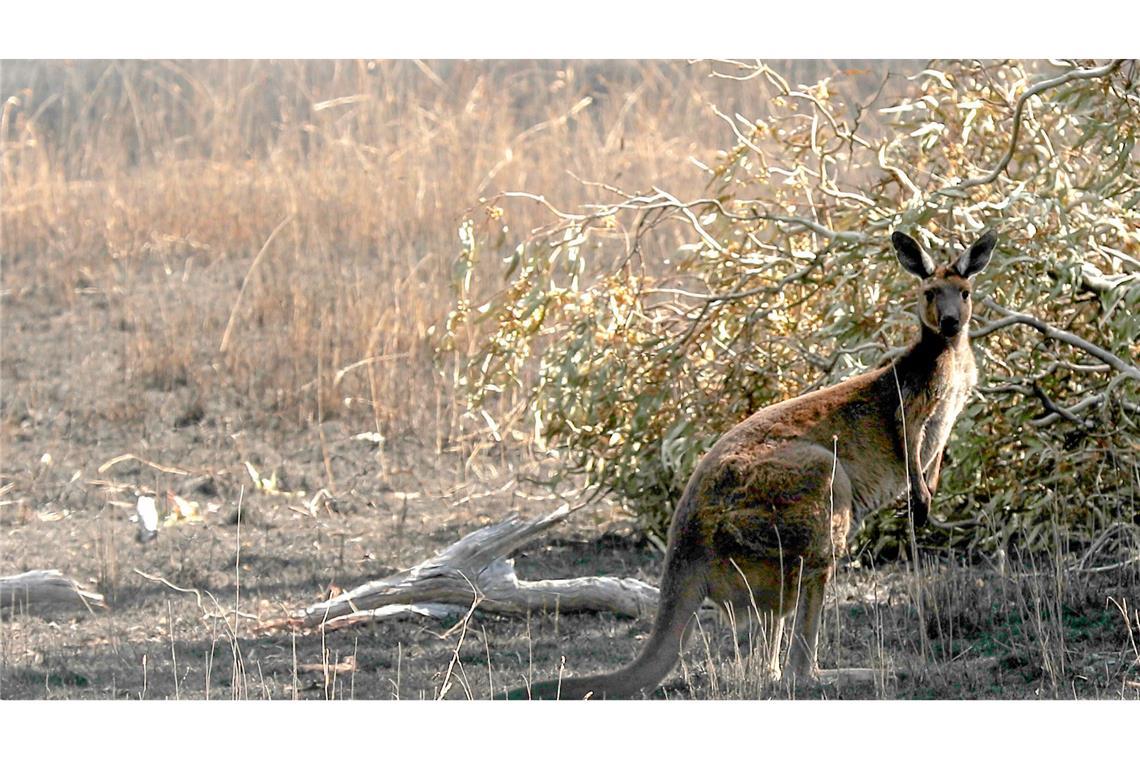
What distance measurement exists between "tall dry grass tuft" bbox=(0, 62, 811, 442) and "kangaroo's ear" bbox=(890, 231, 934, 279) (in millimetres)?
4560

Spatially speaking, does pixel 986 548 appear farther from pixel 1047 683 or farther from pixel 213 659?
pixel 213 659

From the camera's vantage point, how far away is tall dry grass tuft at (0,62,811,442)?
1061 centimetres

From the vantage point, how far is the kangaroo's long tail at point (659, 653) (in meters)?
4.71

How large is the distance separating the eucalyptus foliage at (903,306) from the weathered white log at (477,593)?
2.47 feet

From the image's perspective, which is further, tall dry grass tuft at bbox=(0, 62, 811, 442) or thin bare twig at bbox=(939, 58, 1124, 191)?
tall dry grass tuft at bbox=(0, 62, 811, 442)

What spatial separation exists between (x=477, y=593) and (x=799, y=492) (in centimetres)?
180

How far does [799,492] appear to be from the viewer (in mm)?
5176

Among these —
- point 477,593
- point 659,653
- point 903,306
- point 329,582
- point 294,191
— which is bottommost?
point 329,582

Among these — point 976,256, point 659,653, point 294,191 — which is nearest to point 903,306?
point 976,256

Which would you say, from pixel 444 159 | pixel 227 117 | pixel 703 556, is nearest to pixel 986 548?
pixel 703 556

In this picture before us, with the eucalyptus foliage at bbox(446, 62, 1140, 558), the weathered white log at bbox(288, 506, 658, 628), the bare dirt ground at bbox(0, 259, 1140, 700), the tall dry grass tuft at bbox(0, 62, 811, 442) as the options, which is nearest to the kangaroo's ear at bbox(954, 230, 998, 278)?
the eucalyptus foliage at bbox(446, 62, 1140, 558)

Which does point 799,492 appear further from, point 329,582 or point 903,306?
point 329,582

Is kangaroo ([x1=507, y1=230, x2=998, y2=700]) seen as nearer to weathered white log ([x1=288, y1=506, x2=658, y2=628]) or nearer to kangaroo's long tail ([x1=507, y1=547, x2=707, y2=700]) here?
kangaroo's long tail ([x1=507, y1=547, x2=707, y2=700])

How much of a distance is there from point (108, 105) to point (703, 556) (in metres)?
11.6
